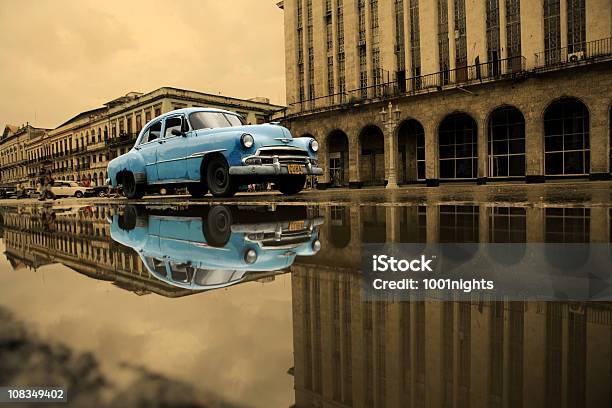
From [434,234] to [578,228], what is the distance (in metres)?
0.90

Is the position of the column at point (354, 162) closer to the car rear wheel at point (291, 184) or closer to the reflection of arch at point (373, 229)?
the car rear wheel at point (291, 184)

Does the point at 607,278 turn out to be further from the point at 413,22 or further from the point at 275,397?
the point at 413,22

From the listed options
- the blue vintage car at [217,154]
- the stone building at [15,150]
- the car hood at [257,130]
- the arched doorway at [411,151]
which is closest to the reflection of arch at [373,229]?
the blue vintage car at [217,154]

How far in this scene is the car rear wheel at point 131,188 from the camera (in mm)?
10519

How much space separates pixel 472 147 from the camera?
81.3 ft

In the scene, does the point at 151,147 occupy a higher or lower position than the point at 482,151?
lower

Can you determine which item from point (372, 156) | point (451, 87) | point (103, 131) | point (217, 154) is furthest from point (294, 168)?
point (103, 131)

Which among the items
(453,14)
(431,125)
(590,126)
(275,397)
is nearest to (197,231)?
(275,397)

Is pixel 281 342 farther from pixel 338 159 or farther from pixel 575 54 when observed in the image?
pixel 338 159

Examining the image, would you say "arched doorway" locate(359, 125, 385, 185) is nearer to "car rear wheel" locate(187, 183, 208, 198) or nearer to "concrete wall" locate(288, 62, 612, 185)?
"concrete wall" locate(288, 62, 612, 185)

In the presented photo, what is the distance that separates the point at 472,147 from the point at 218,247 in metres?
24.5

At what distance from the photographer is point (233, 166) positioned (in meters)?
7.66

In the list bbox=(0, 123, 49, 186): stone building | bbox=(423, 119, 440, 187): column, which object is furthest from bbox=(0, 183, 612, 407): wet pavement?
bbox=(0, 123, 49, 186): stone building

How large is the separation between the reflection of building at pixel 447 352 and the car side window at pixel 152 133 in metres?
8.72
